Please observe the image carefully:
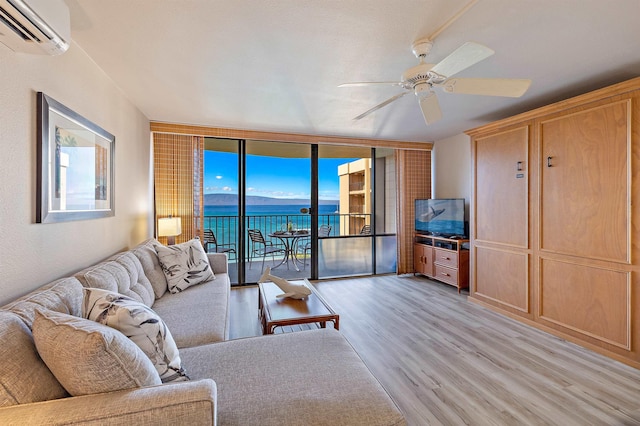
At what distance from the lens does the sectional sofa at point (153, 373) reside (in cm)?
90

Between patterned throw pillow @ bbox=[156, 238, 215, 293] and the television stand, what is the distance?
3283mm

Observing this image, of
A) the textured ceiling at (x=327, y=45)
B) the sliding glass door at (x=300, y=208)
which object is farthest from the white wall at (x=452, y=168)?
the textured ceiling at (x=327, y=45)

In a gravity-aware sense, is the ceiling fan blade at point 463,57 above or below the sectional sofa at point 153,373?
above

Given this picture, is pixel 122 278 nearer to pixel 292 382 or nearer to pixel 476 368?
pixel 292 382

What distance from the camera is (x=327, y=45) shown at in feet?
6.48

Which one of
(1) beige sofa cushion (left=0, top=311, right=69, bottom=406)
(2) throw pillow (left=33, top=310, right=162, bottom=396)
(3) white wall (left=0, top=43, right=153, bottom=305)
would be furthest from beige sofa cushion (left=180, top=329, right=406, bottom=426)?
(3) white wall (left=0, top=43, right=153, bottom=305)

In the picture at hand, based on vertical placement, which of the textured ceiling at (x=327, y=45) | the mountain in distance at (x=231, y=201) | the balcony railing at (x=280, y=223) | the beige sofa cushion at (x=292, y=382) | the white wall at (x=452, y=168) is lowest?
the beige sofa cushion at (x=292, y=382)

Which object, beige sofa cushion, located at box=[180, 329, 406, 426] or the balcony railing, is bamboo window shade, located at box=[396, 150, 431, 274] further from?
beige sofa cushion, located at box=[180, 329, 406, 426]

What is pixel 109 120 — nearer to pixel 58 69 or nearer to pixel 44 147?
pixel 58 69

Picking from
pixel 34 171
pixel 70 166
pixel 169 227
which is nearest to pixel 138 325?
pixel 34 171

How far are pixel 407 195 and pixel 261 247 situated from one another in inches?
116

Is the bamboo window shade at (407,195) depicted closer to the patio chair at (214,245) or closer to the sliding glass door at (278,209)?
the sliding glass door at (278,209)

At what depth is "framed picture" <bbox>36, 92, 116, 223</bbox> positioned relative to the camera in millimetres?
1606

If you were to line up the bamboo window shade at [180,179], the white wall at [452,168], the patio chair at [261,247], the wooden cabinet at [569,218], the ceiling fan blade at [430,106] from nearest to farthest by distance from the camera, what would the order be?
1. the ceiling fan blade at [430,106]
2. the wooden cabinet at [569,218]
3. the bamboo window shade at [180,179]
4. the white wall at [452,168]
5. the patio chair at [261,247]
